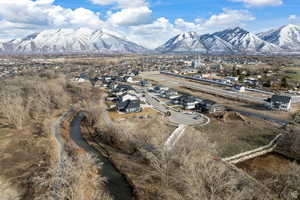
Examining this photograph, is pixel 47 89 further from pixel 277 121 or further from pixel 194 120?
pixel 277 121

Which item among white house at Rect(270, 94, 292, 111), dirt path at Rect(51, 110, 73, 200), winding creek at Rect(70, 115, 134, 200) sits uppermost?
white house at Rect(270, 94, 292, 111)

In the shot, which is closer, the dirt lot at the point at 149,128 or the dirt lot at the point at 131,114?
the dirt lot at the point at 149,128

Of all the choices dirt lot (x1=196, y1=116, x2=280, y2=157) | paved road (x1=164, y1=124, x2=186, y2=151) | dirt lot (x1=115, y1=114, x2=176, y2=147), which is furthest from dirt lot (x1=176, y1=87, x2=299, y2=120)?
dirt lot (x1=115, y1=114, x2=176, y2=147)

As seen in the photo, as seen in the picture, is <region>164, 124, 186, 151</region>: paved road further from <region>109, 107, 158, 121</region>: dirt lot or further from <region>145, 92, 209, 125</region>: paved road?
<region>109, 107, 158, 121</region>: dirt lot

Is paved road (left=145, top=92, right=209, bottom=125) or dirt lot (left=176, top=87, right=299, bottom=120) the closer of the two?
paved road (left=145, top=92, right=209, bottom=125)

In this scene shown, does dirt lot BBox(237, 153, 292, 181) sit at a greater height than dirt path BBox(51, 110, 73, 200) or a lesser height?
lesser

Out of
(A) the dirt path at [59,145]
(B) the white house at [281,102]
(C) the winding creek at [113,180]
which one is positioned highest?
(B) the white house at [281,102]

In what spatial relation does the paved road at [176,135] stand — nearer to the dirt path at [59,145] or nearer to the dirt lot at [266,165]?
the dirt lot at [266,165]

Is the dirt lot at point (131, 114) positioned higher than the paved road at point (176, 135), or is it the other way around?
the dirt lot at point (131, 114)

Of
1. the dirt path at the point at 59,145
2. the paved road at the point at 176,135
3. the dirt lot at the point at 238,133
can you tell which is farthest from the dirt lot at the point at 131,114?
the dirt lot at the point at 238,133

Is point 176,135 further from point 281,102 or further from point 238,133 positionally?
point 281,102
